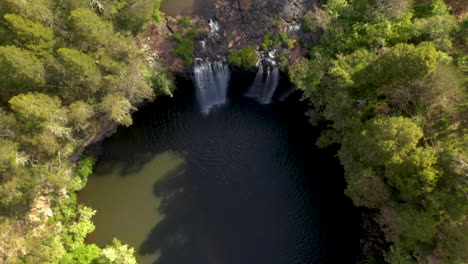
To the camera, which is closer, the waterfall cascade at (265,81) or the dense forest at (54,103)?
the dense forest at (54,103)

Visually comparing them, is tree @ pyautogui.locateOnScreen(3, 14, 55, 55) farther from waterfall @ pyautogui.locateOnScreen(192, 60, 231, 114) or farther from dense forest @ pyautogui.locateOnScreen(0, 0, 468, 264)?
waterfall @ pyautogui.locateOnScreen(192, 60, 231, 114)

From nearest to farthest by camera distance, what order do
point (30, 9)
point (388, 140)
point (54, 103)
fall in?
point (388, 140)
point (30, 9)
point (54, 103)

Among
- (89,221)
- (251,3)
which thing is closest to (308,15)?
(251,3)

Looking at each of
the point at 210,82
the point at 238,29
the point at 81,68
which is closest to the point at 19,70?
the point at 81,68

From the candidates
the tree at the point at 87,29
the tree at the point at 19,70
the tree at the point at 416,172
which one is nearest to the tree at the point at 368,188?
the tree at the point at 416,172

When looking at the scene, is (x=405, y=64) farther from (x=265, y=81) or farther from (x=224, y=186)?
(x=224, y=186)

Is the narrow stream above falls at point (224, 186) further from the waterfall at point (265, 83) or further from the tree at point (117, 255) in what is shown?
the tree at point (117, 255)
